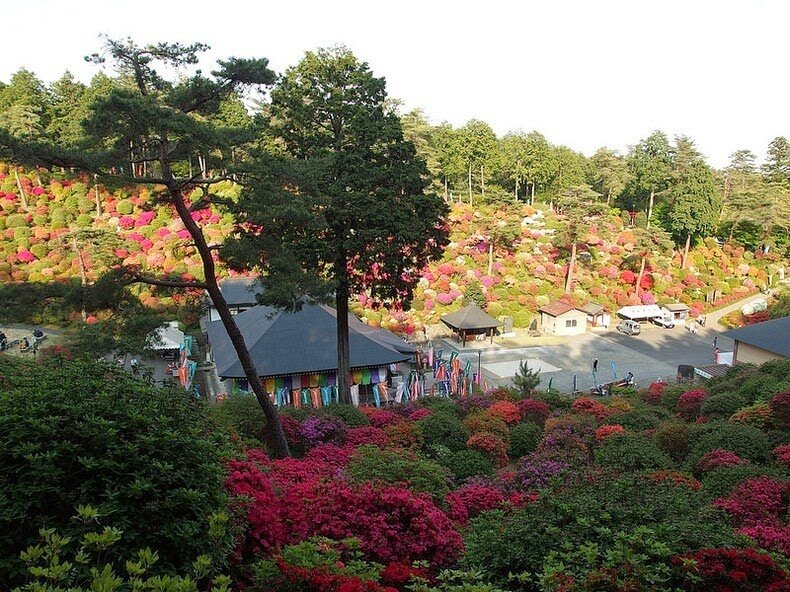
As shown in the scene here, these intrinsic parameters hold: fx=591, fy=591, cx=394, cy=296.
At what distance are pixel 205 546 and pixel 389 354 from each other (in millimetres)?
15138

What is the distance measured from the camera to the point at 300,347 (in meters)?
18.7

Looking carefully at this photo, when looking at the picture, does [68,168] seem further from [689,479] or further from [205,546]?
[689,479]

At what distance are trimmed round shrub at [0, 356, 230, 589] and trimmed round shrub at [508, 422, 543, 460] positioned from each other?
8.63m

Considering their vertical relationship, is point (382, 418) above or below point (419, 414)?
above

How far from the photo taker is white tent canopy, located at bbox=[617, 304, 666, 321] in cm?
3375

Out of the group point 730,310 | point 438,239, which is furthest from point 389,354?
point 730,310

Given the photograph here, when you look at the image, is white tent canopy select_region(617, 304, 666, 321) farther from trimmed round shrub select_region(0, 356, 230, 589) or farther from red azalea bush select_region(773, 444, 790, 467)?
trimmed round shrub select_region(0, 356, 230, 589)

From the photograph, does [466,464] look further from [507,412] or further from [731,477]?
[731,477]

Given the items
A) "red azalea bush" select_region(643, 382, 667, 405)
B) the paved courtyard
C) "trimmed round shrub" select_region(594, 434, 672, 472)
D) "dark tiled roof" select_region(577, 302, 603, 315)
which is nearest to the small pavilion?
the paved courtyard

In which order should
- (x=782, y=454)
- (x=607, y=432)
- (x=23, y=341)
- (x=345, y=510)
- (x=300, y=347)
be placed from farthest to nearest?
(x=23, y=341) → (x=300, y=347) → (x=607, y=432) → (x=782, y=454) → (x=345, y=510)

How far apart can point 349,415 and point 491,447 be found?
3.17 meters

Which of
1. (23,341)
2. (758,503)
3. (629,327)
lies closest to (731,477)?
(758,503)

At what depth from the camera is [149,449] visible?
4.37m

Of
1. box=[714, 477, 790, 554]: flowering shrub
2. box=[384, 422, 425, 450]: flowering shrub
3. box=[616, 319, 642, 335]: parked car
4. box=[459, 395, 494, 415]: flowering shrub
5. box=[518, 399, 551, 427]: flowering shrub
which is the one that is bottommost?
box=[616, 319, 642, 335]: parked car
